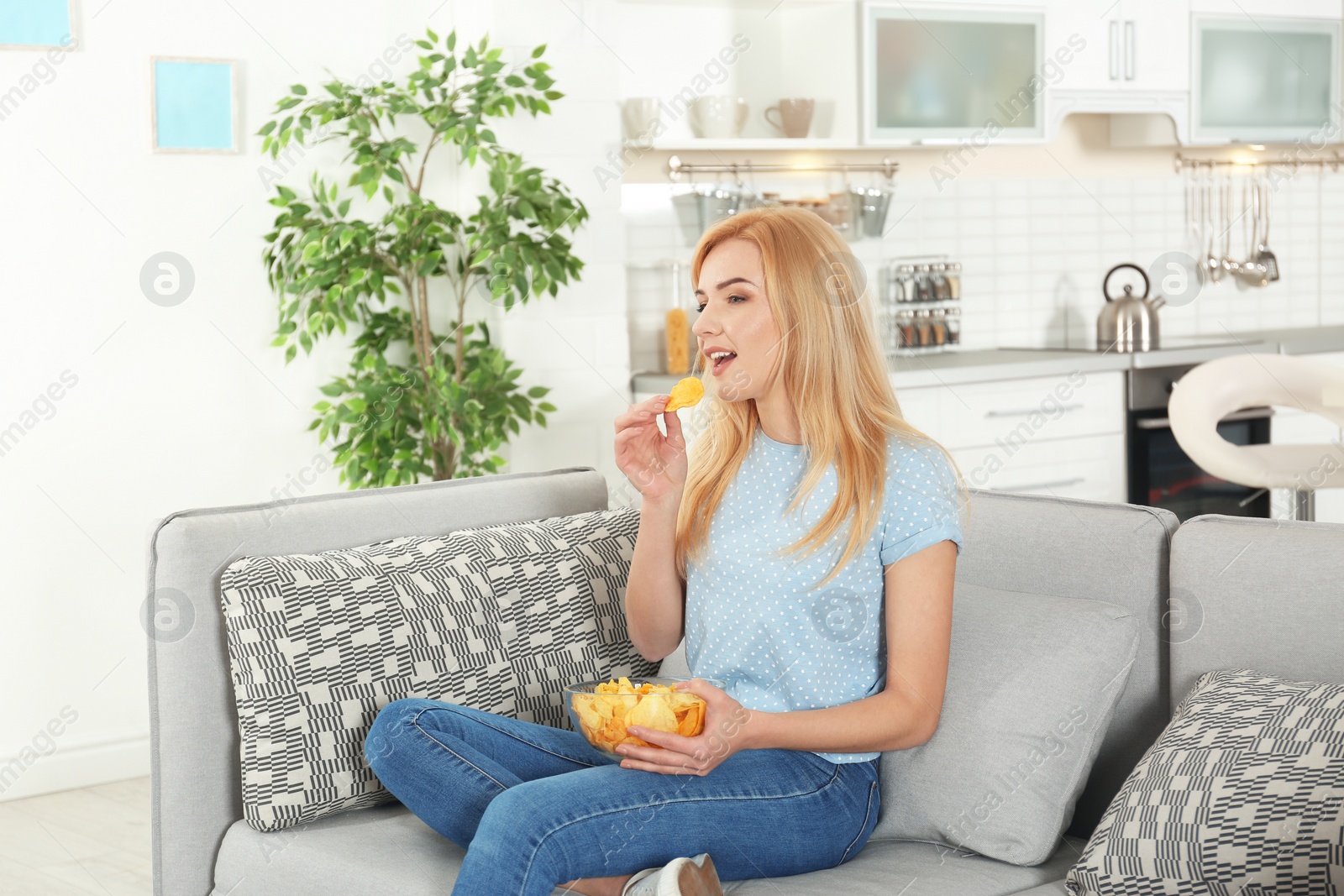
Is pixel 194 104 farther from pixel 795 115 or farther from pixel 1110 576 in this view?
pixel 1110 576

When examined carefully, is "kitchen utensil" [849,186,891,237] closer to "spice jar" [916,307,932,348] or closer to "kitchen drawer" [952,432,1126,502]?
"spice jar" [916,307,932,348]

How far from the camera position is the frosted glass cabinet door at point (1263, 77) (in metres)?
4.64

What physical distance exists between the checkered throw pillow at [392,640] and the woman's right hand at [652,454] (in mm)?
278

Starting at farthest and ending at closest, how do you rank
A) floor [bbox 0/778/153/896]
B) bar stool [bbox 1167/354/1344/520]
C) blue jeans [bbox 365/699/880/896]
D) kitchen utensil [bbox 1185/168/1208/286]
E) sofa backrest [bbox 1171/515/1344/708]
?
kitchen utensil [bbox 1185/168/1208/286], floor [bbox 0/778/153/896], bar stool [bbox 1167/354/1344/520], sofa backrest [bbox 1171/515/1344/708], blue jeans [bbox 365/699/880/896]

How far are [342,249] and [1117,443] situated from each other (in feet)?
7.67

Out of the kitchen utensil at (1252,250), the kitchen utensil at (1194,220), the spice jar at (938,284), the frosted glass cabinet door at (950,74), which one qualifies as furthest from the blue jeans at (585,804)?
the kitchen utensil at (1252,250)

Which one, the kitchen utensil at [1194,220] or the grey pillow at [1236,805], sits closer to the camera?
the grey pillow at [1236,805]

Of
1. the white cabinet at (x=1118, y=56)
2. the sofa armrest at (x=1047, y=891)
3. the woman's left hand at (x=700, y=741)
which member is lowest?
the sofa armrest at (x=1047, y=891)

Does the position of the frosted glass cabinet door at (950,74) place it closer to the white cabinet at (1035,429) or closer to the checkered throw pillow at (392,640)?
the white cabinet at (1035,429)

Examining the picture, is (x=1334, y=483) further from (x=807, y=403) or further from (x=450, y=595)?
(x=450, y=595)

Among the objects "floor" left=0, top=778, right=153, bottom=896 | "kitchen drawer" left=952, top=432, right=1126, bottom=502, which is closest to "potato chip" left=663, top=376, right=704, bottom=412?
"floor" left=0, top=778, right=153, bottom=896

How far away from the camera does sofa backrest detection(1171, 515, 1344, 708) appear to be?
1589 millimetres

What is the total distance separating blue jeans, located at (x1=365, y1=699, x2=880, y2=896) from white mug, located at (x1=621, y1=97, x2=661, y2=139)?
2.46 metres

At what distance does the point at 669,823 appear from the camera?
1532 millimetres
